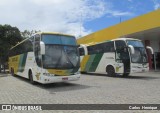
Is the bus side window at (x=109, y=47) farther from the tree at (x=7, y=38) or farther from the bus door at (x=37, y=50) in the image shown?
the tree at (x=7, y=38)

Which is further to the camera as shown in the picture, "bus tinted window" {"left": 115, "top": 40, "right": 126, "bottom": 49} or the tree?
the tree

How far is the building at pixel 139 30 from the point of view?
23884 millimetres

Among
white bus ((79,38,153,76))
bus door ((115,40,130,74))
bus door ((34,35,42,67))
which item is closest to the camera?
bus door ((34,35,42,67))

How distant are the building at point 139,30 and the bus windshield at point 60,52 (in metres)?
10.3

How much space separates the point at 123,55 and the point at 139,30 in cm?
557

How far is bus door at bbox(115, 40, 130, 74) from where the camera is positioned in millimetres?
20402

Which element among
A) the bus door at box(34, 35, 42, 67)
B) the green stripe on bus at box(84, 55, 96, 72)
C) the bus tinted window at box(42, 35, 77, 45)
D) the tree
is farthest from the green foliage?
the bus tinted window at box(42, 35, 77, 45)

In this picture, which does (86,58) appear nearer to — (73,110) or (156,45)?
(156,45)

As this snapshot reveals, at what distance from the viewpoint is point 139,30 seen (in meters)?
25.5

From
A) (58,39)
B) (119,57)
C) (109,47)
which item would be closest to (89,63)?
(109,47)

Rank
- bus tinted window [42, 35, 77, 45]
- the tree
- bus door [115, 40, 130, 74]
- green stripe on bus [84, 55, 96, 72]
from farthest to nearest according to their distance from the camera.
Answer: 1. the tree
2. green stripe on bus [84, 55, 96, 72]
3. bus door [115, 40, 130, 74]
4. bus tinted window [42, 35, 77, 45]

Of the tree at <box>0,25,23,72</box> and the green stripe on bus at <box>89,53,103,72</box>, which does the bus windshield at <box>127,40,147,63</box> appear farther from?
the tree at <box>0,25,23,72</box>

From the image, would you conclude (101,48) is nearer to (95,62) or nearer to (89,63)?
(95,62)

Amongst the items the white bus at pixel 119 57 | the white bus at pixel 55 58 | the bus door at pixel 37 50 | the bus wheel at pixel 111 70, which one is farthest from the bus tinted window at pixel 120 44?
the bus door at pixel 37 50
